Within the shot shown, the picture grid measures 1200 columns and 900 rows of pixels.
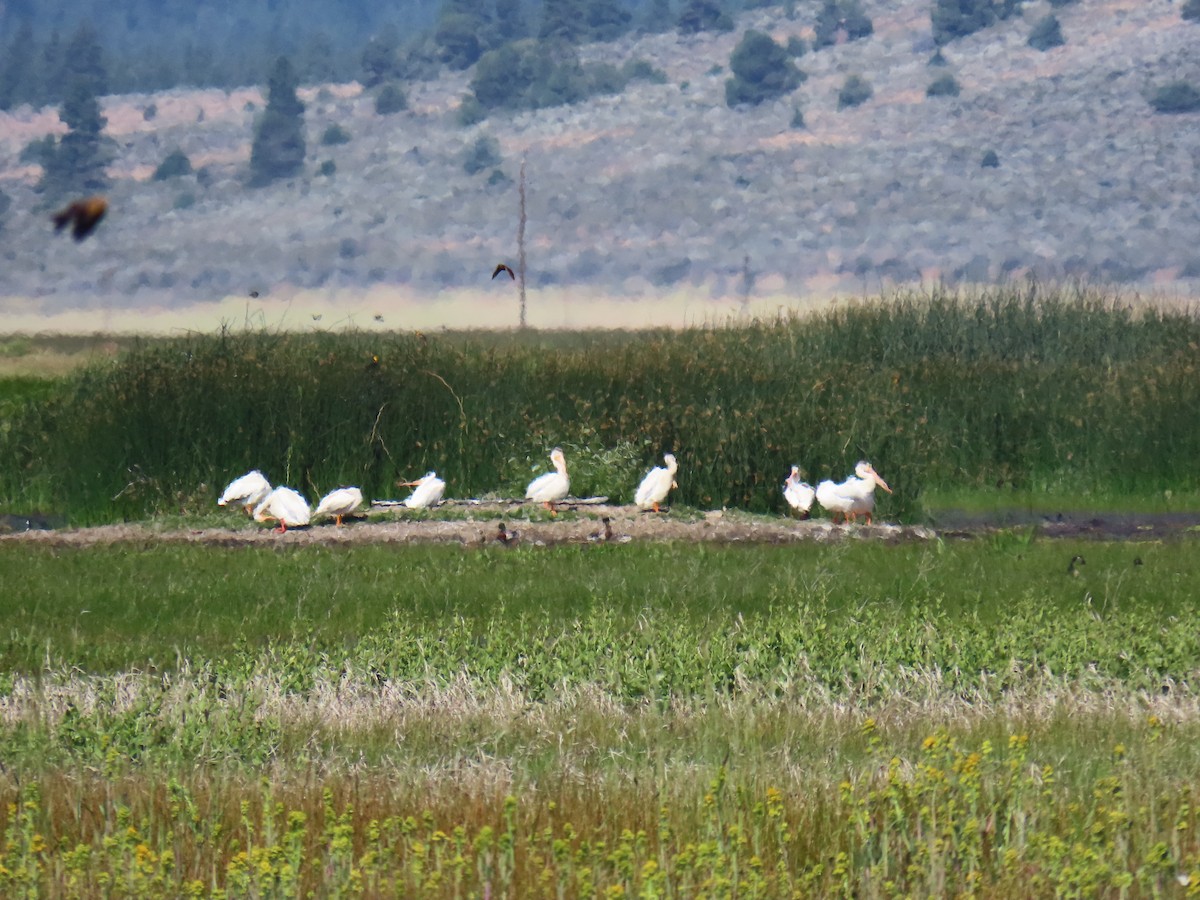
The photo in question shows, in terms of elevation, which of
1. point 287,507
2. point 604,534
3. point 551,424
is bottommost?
point 604,534

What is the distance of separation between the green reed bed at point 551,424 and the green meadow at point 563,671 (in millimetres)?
62

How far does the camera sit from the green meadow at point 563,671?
5816 mm

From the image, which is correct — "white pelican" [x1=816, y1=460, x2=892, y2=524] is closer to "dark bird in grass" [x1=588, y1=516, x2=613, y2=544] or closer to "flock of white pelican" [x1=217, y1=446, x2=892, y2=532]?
"flock of white pelican" [x1=217, y1=446, x2=892, y2=532]

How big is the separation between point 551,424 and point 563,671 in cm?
1201

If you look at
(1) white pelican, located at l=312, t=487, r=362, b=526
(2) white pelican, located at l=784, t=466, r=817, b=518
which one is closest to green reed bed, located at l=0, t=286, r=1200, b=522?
(2) white pelican, located at l=784, t=466, r=817, b=518

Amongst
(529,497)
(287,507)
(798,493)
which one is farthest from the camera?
(798,493)

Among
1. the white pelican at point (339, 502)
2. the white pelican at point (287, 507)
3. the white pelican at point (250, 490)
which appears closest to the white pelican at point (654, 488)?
the white pelican at point (339, 502)

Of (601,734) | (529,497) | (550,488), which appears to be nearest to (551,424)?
(529,497)

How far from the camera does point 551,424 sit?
68.9 feet

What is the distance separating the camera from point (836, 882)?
5652 millimetres

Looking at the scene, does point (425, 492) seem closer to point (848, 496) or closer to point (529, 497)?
point (529, 497)

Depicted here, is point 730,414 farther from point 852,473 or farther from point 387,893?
point 387,893

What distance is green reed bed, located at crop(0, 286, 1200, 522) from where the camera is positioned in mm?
20469

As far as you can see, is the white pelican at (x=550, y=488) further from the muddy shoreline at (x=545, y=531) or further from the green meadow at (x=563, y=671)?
the green meadow at (x=563, y=671)
